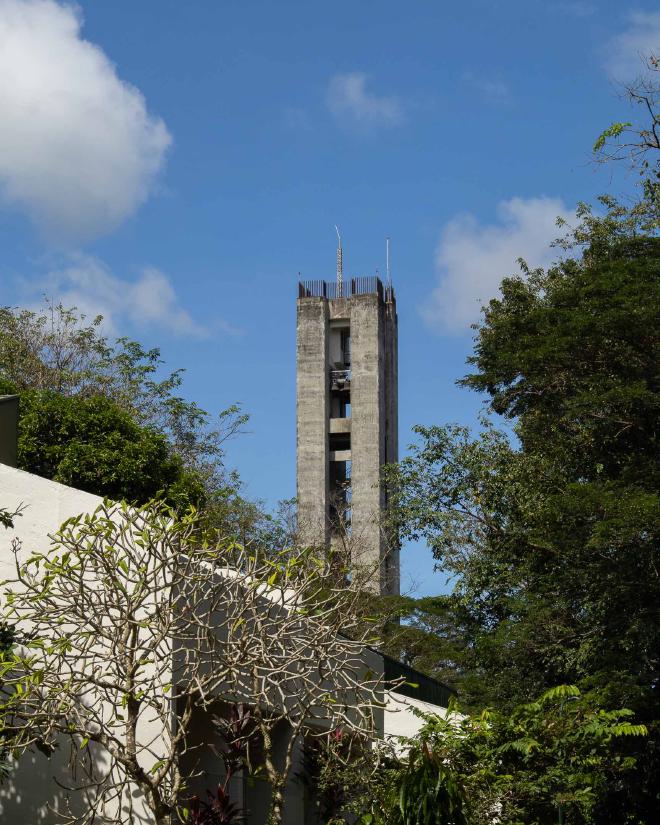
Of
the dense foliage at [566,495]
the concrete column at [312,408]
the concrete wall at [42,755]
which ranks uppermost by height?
the concrete column at [312,408]

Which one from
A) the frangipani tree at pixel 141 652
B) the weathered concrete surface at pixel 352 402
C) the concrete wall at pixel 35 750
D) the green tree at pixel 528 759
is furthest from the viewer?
the weathered concrete surface at pixel 352 402

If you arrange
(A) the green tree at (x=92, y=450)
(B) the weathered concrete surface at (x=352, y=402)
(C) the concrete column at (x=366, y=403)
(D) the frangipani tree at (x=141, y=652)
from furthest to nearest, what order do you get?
(B) the weathered concrete surface at (x=352, y=402) < (C) the concrete column at (x=366, y=403) < (A) the green tree at (x=92, y=450) < (D) the frangipani tree at (x=141, y=652)

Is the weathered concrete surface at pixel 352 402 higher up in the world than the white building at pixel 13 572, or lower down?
higher up

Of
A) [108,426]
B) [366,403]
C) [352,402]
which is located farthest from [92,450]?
[352,402]

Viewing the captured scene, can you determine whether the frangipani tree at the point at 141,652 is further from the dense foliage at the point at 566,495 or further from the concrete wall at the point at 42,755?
the dense foliage at the point at 566,495

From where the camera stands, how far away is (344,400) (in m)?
53.1

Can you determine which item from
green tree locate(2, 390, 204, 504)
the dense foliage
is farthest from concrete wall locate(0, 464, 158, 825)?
green tree locate(2, 390, 204, 504)

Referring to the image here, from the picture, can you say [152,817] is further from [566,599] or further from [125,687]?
[566,599]

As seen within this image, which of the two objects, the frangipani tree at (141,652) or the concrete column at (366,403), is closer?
the frangipani tree at (141,652)

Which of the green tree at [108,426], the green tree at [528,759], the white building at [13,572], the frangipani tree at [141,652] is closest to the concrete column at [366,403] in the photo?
the green tree at [108,426]

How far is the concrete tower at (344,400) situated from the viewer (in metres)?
49.5

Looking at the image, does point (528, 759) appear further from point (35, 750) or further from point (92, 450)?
point (92, 450)

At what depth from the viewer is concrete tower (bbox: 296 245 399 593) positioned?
49531 mm

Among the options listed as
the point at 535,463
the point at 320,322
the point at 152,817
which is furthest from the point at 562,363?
the point at 320,322
